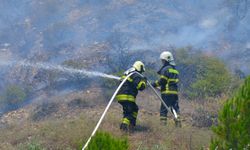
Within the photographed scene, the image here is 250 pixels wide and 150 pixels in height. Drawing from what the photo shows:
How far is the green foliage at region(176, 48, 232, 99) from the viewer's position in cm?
1171

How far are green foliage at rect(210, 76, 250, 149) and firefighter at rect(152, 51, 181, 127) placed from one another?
3.78m

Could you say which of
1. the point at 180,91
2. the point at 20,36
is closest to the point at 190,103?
the point at 180,91

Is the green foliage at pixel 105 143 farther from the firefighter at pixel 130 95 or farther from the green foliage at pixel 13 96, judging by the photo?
the green foliage at pixel 13 96

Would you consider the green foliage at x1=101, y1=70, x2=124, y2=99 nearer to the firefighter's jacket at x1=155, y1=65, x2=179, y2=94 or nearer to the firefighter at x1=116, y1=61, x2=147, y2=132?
the firefighter's jacket at x1=155, y1=65, x2=179, y2=94

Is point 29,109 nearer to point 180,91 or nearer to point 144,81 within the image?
point 180,91

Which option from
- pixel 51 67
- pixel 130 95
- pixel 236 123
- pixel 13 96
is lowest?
pixel 13 96

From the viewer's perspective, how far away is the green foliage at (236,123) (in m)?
4.45

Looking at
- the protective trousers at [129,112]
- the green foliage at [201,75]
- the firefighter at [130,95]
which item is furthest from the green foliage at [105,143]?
the green foliage at [201,75]

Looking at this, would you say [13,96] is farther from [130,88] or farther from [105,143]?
[105,143]

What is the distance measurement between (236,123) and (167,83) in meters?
4.06

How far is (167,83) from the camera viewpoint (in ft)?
27.8

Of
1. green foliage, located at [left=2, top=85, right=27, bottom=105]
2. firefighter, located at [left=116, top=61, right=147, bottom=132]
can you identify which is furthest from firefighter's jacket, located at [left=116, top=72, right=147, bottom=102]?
green foliage, located at [left=2, top=85, right=27, bottom=105]

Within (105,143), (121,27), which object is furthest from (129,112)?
(121,27)

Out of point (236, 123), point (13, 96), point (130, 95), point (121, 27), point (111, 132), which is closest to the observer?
point (236, 123)
